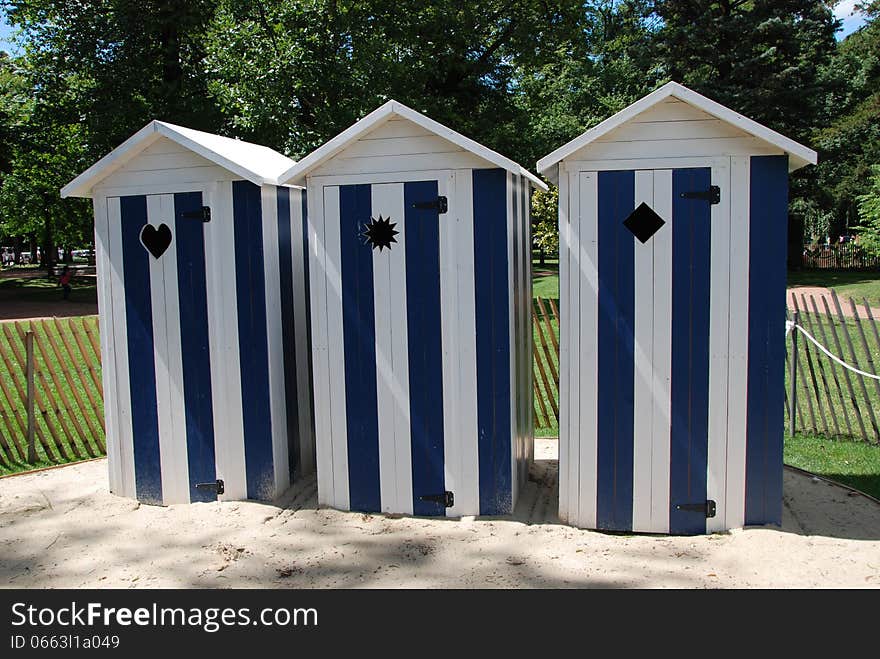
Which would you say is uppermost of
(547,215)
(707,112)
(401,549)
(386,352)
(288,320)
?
(547,215)

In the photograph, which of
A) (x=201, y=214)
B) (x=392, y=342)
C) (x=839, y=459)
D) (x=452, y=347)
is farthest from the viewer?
(x=839, y=459)

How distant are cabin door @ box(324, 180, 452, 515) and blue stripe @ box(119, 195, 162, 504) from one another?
1.58m

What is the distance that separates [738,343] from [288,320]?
3.48 meters

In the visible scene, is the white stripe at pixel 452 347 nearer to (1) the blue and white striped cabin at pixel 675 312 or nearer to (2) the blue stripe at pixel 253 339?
(1) the blue and white striped cabin at pixel 675 312

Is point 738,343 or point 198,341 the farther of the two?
point 198,341

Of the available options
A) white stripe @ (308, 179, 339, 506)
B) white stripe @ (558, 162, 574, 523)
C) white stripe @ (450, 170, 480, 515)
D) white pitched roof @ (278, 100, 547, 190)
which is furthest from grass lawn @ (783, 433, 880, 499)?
white stripe @ (308, 179, 339, 506)

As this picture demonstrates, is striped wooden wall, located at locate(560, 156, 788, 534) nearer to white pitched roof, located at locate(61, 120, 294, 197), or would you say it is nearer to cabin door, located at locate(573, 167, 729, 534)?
cabin door, located at locate(573, 167, 729, 534)

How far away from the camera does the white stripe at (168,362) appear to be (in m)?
5.89

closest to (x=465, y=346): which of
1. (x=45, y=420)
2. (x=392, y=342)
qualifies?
(x=392, y=342)

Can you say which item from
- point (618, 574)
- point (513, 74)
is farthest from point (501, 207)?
point (513, 74)

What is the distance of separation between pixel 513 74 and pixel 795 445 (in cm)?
1413

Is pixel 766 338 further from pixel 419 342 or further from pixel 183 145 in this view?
pixel 183 145

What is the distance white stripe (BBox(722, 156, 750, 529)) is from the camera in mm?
4883

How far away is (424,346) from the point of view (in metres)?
5.46
